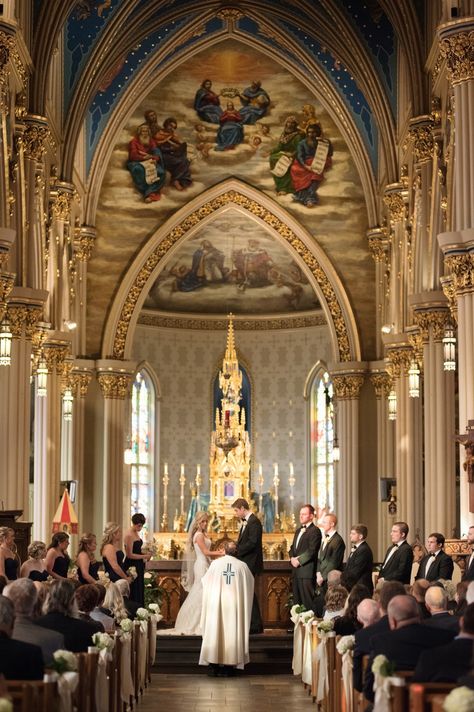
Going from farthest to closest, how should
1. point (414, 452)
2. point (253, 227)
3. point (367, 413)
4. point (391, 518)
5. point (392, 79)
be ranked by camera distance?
point (253, 227)
point (367, 413)
point (391, 518)
point (392, 79)
point (414, 452)

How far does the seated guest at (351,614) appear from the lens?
13070 mm

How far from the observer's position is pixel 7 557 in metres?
16.4

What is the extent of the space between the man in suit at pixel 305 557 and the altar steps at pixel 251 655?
982 millimetres

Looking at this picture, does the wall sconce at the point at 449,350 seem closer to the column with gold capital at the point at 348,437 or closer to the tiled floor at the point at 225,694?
the tiled floor at the point at 225,694

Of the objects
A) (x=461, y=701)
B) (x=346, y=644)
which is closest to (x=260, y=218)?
(x=346, y=644)

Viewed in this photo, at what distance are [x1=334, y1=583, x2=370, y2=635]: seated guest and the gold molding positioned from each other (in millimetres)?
22128

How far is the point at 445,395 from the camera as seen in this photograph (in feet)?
80.3

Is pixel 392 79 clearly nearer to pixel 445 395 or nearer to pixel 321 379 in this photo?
pixel 445 395

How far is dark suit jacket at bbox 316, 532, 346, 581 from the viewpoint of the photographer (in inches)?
748

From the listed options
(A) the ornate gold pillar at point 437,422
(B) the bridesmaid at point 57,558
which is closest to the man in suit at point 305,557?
(B) the bridesmaid at point 57,558

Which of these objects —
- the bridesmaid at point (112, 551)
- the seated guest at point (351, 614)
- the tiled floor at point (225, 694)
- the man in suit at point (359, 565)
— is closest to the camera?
the seated guest at point (351, 614)

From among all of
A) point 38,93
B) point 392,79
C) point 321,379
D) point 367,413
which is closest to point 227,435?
point 367,413

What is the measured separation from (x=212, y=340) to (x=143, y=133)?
30.5 ft

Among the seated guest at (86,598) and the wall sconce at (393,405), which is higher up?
the wall sconce at (393,405)
